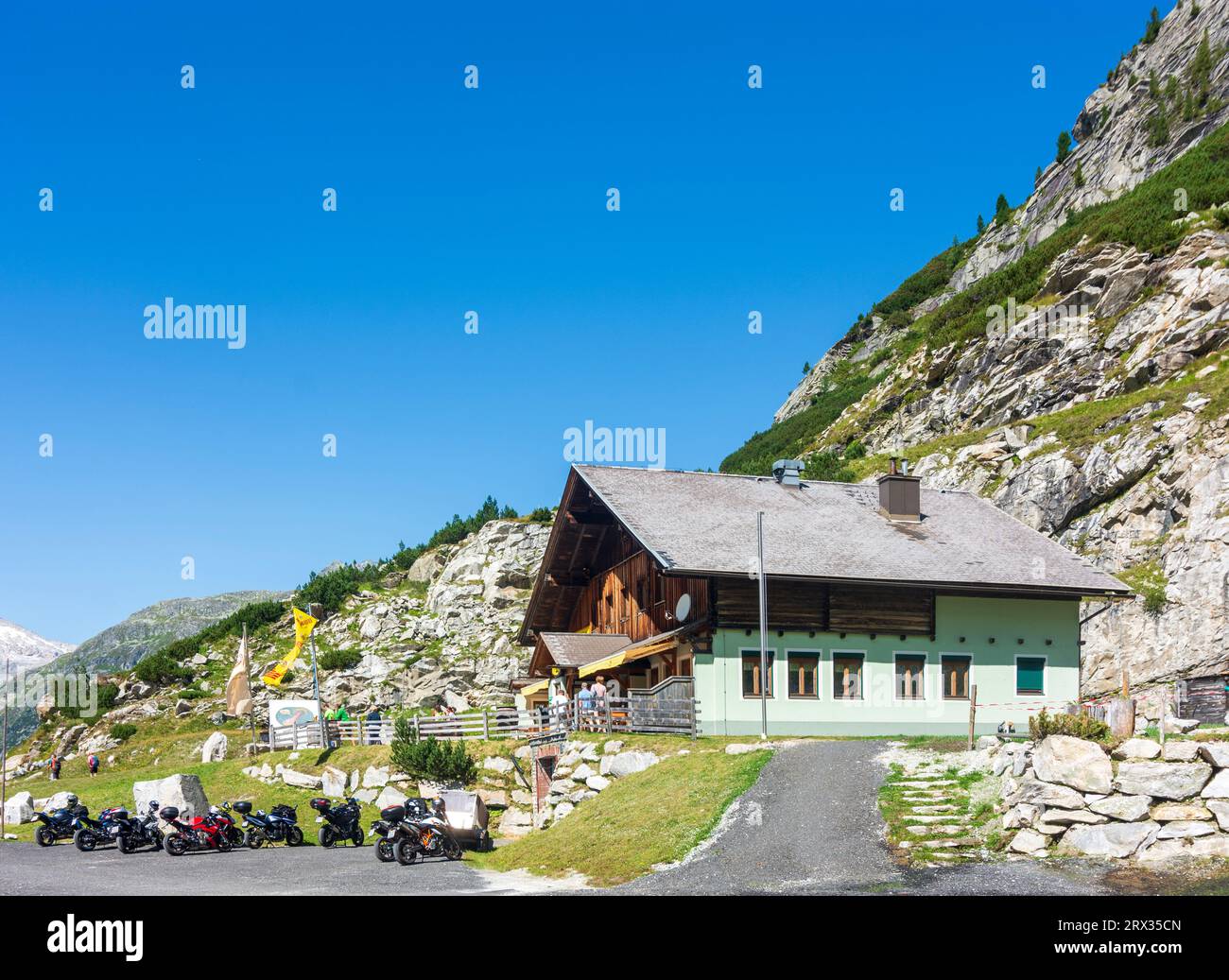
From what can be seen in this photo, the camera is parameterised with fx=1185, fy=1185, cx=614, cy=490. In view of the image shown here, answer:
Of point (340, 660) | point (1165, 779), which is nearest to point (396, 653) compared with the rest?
point (340, 660)

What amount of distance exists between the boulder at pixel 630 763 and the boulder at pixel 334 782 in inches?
439

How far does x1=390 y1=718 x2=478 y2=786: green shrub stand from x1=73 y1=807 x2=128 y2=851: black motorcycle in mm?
8607

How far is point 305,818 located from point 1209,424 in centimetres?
3849

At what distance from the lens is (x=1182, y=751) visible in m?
18.7

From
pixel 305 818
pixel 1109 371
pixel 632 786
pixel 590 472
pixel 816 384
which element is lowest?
pixel 305 818

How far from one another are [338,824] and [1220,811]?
1924 centimetres

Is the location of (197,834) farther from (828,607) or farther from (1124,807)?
(1124,807)

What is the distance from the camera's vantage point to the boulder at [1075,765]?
61.9 feet

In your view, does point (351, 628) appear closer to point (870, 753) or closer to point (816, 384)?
point (870, 753)

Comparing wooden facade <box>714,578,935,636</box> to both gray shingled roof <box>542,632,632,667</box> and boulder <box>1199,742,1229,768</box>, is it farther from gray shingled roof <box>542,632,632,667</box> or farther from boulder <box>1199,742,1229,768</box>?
boulder <box>1199,742,1229,768</box>

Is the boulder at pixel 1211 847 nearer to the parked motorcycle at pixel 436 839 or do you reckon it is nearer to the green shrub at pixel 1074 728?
the green shrub at pixel 1074 728

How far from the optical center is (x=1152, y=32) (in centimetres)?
10200
